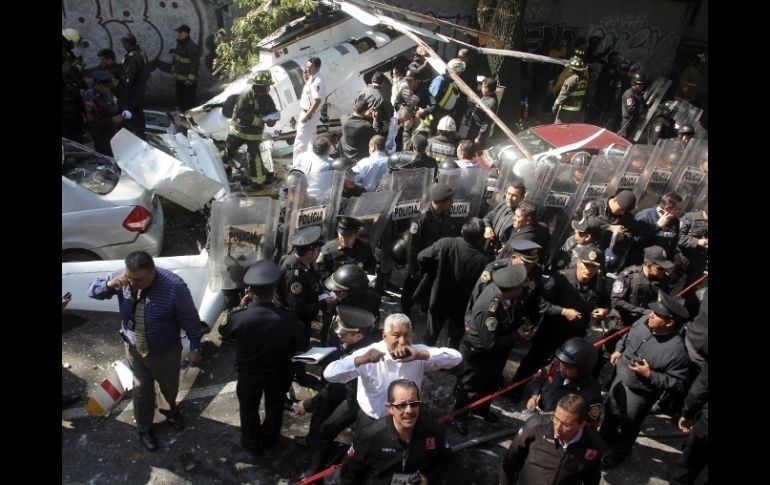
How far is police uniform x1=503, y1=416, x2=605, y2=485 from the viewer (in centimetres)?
344

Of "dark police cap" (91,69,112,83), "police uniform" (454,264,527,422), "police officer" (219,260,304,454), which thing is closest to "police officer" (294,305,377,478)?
"police officer" (219,260,304,454)

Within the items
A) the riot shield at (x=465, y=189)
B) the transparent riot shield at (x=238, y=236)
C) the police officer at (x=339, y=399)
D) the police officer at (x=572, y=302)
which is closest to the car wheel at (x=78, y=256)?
the transparent riot shield at (x=238, y=236)

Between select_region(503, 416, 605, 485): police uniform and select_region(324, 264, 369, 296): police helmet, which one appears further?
select_region(324, 264, 369, 296): police helmet

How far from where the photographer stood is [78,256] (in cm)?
610

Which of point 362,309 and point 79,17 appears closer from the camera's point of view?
point 362,309

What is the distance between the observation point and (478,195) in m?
6.91

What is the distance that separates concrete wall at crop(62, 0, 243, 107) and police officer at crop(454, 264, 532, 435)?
397 inches

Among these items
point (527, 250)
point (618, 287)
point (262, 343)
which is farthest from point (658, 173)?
point (262, 343)

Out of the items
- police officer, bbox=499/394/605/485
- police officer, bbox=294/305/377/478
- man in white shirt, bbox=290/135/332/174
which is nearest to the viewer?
police officer, bbox=499/394/605/485

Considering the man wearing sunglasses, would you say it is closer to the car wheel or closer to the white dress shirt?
the white dress shirt

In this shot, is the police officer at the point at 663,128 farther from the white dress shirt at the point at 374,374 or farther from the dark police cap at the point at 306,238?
the white dress shirt at the point at 374,374

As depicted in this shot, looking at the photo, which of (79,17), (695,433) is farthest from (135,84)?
(695,433)

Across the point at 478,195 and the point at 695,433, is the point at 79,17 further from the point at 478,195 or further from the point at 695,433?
the point at 695,433
